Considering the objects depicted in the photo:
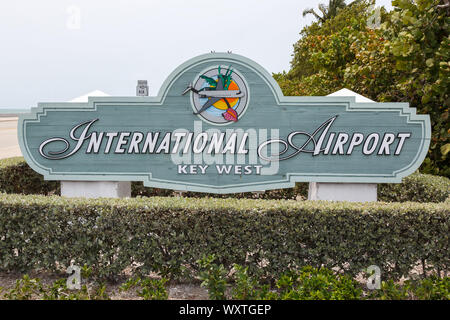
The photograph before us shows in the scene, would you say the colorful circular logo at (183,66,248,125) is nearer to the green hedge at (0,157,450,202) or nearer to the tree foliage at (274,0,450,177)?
the green hedge at (0,157,450,202)

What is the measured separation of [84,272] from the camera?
4363mm

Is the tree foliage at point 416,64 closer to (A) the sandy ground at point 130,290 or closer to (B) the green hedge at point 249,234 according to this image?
(B) the green hedge at point 249,234

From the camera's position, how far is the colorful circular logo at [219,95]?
6.20 meters

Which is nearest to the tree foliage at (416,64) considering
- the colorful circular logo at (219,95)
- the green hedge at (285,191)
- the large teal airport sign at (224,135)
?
the green hedge at (285,191)

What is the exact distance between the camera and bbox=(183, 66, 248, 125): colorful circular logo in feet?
20.4

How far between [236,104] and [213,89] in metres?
0.47

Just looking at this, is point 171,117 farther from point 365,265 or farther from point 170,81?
point 365,265

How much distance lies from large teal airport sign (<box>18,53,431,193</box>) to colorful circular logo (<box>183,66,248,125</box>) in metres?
0.02

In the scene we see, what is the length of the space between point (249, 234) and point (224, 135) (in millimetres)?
2079

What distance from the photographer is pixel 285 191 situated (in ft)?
28.5

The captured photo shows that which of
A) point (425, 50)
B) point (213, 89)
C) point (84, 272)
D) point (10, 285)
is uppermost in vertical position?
point (425, 50)

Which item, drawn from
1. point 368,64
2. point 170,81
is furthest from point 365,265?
point 368,64

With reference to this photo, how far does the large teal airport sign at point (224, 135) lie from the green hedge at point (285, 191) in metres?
0.97

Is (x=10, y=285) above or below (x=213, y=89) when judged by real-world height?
below
